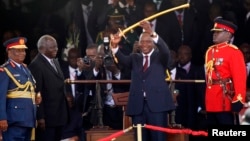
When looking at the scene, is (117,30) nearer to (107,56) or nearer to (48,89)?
(107,56)

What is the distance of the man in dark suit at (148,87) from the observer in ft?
49.3

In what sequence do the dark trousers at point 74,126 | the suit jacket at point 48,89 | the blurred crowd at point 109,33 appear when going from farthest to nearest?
the dark trousers at point 74,126 → the blurred crowd at point 109,33 → the suit jacket at point 48,89

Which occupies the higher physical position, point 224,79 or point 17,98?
point 224,79

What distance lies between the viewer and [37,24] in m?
19.0

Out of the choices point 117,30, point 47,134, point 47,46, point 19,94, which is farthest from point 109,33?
point 19,94

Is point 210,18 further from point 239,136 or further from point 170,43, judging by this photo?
point 239,136

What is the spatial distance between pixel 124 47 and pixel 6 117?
3.23 meters

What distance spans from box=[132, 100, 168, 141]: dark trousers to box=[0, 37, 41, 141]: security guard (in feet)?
5.09

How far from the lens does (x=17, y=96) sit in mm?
14688

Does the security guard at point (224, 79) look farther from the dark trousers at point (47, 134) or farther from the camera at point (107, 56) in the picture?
the dark trousers at point (47, 134)

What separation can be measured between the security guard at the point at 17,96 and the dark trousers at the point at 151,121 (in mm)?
1552

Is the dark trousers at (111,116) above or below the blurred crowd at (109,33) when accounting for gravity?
below

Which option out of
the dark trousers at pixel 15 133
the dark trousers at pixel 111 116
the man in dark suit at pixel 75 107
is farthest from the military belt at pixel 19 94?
the dark trousers at pixel 111 116

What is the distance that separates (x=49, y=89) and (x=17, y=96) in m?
0.76
